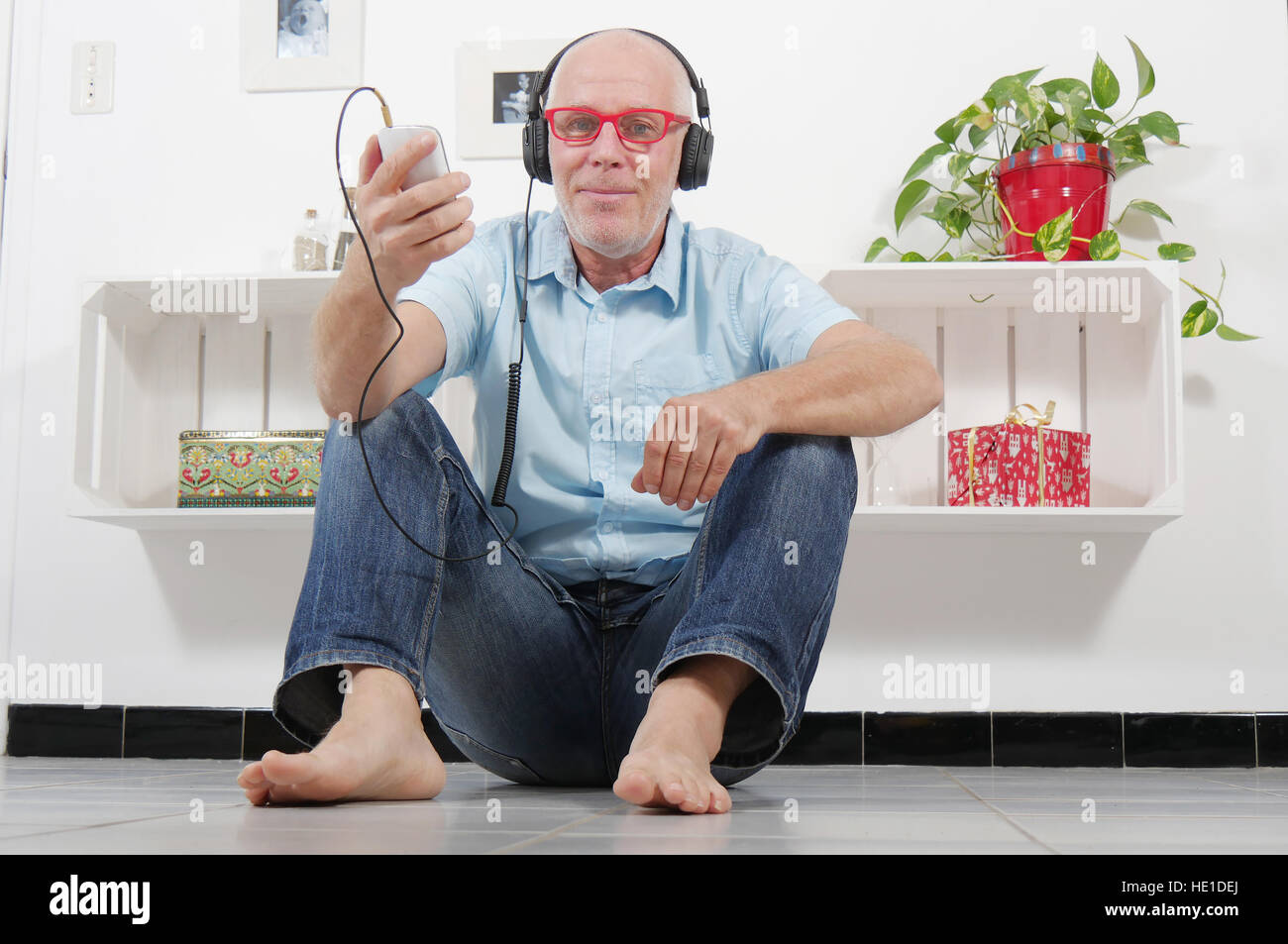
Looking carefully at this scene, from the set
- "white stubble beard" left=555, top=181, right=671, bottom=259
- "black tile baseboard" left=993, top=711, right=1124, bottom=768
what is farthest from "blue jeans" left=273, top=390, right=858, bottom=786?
"black tile baseboard" left=993, top=711, right=1124, bottom=768

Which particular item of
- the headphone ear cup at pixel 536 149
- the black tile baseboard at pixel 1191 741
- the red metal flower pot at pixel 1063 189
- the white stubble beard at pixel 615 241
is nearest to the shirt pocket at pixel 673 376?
the white stubble beard at pixel 615 241

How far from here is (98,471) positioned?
1.83 m

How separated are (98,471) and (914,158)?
1.43 metres

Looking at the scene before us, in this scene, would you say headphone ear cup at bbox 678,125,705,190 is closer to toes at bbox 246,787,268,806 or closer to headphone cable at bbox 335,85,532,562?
headphone cable at bbox 335,85,532,562

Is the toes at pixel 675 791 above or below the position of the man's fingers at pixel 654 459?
below

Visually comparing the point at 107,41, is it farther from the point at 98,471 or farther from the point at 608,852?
the point at 608,852

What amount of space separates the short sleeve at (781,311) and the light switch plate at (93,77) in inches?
56.2

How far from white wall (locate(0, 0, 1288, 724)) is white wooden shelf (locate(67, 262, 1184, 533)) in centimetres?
9

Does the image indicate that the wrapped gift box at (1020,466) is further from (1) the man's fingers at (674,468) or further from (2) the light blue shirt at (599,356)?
(1) the man's fingers at (674,468)

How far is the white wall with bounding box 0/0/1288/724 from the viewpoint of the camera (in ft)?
6.10

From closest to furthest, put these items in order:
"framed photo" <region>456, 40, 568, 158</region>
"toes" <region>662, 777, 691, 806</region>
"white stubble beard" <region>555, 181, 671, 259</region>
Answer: "toes" <region>662, 777, 691, 806</region>
"white stubble beard" <region>555, 181, 671, 259</region>
"framed photo" <region>456, 40, 568, 158</region>

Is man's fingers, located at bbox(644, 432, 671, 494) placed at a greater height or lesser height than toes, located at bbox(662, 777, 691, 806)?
greater

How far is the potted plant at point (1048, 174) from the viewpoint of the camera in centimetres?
175

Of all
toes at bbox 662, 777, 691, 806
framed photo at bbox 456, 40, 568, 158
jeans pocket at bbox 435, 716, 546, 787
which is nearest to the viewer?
toes at bbox 662, 777, 691, 806
